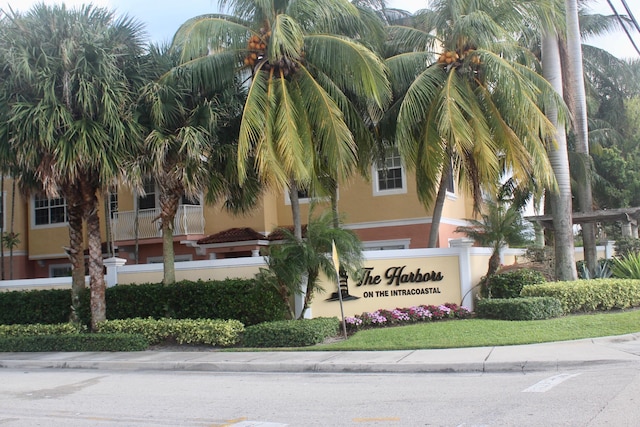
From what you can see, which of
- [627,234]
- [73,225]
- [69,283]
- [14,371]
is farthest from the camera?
[627,234]

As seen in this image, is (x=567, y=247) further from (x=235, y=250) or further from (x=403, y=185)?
(x=235, y=250)

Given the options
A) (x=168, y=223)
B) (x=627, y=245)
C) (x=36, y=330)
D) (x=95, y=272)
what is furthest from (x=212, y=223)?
(x=627, y=245)

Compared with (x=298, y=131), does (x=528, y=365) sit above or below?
below

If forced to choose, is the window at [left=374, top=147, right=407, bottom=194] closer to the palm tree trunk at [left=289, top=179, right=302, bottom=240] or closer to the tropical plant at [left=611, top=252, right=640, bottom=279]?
the palm tree trunk at [left=289, top=179, right=302, bottom=240]

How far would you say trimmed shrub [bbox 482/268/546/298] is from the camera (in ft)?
57.9

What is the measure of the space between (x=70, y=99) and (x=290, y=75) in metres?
5.46

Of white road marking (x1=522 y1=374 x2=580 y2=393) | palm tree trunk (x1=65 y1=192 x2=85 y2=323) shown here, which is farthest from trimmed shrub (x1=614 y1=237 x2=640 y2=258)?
palm tree trunk (x1=65 y1=192 x2=85 y2=323)

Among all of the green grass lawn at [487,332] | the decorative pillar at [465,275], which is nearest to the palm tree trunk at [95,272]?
the green grass lawn at [487,332]

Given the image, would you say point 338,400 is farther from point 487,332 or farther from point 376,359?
point 487,332

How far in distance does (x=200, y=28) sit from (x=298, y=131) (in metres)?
3.50

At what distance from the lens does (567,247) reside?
18.3m

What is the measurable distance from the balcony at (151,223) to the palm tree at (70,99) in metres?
7.41

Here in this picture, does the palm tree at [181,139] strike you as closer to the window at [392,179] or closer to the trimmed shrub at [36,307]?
the trimmed shrub at [36,307]


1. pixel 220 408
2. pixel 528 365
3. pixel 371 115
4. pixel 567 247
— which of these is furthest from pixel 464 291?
pixel 220 408
